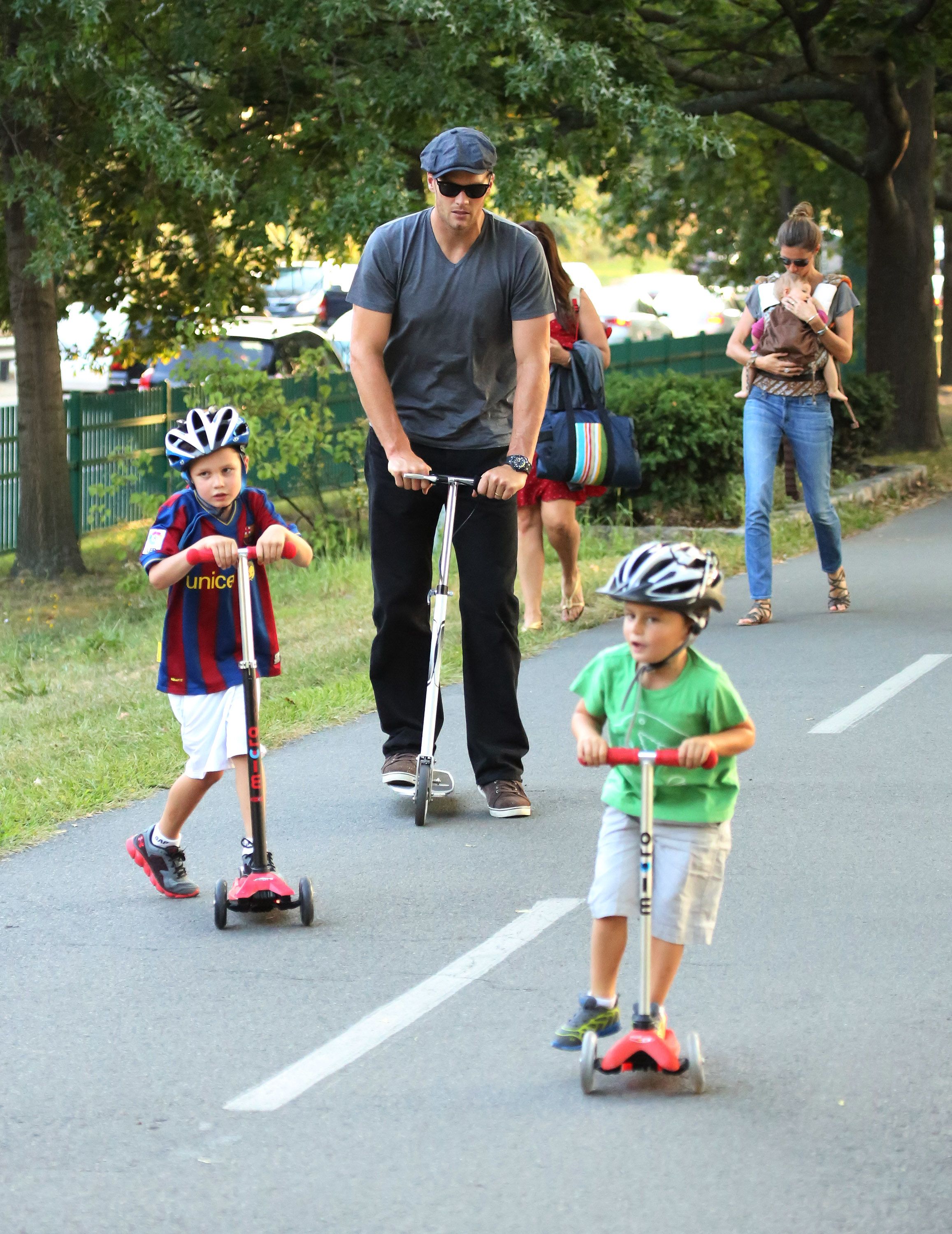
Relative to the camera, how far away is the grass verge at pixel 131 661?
22.0 feet

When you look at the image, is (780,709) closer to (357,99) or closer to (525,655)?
(525,655)

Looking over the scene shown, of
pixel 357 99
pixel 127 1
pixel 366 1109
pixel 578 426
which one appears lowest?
pixel 366 1109

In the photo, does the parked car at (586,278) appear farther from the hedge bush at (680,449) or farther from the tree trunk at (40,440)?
the hedge bush at (680,449)

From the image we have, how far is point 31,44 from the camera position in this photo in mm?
12203

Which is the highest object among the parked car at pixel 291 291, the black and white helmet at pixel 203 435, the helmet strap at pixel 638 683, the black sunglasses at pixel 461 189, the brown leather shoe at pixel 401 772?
the parked car at pixel 291 291

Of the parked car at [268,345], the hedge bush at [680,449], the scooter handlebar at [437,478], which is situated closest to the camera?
the scooter handlebar at [437,478]

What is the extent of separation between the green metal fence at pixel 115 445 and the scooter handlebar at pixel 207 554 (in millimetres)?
10244

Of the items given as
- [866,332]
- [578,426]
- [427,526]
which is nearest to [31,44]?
[578,426]

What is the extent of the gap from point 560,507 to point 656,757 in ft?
18.2

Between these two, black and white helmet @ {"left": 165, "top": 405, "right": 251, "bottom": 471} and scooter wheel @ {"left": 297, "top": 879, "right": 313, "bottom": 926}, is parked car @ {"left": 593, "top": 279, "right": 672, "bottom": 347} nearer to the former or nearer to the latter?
black and white helmet @ {"left": 165, "top": 405, "right": 251, "bottom": 471}

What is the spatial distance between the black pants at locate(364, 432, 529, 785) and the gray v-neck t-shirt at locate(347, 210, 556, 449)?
5.7 inches

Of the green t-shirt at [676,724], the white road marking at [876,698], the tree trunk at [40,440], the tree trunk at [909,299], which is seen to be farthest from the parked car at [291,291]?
the green t-shirt at [676,724]

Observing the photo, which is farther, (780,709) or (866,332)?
(866,332)

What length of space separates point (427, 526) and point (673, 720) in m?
2.53
